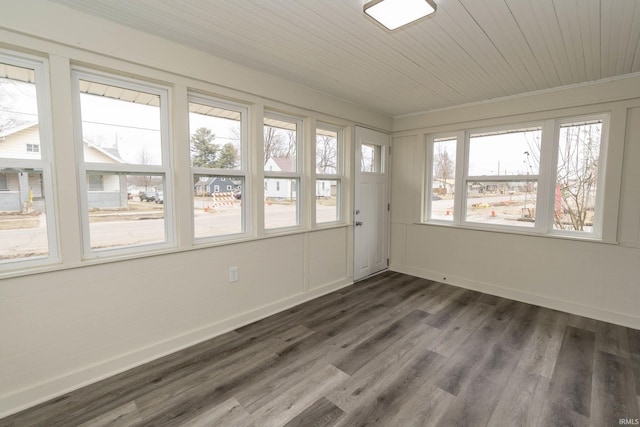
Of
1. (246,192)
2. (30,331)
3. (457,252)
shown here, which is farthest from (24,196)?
(457,252)

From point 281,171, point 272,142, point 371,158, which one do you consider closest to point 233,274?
point 281,171

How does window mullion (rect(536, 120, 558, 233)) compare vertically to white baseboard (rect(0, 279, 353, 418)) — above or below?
above

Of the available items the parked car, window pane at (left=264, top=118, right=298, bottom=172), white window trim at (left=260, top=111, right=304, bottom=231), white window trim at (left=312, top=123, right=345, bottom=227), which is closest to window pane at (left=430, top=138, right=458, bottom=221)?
white window trim at (left=312, top=123, right=345, bottom=227)

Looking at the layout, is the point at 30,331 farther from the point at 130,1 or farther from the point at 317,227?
the point at 317,227

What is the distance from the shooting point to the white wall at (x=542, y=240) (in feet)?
9.69

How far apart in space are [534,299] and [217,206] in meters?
3.92

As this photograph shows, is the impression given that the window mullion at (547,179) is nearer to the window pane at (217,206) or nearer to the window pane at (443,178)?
the window pane at (443,178)

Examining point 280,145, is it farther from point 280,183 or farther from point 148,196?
point 148,196

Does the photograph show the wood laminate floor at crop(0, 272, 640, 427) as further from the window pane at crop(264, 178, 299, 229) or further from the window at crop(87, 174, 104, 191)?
the window at crop(87, 174, 104, 191)

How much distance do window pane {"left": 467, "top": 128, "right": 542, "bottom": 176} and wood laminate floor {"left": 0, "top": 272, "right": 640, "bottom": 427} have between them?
5.94 ft

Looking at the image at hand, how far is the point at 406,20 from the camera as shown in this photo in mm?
1888

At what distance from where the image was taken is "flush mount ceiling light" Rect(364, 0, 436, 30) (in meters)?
1.72

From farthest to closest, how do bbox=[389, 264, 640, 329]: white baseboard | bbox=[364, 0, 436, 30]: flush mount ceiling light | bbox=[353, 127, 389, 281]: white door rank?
bbox=[353, 127, 389, 281]: white door < bbox=[389, 264, 640, 329]: white baseboard < bbox=[364, 0, 436, 30]: flush mount ceiling light

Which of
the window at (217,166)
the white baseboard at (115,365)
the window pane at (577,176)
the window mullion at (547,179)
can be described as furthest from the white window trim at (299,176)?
the window pane at (577,176)
